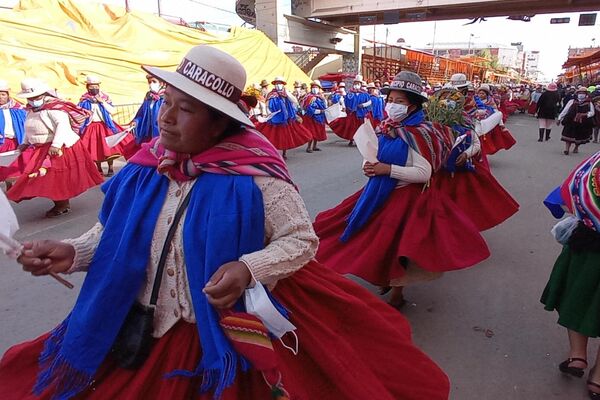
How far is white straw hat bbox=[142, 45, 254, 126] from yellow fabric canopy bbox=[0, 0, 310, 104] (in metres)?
13.8

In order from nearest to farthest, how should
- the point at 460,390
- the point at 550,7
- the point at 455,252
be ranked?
the point at 460,390, the point at 455,252, the point at 550,7

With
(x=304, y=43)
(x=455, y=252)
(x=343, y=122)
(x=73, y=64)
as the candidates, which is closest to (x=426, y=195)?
(x=455, y=252)

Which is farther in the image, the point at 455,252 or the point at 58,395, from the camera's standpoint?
the point at 455,252

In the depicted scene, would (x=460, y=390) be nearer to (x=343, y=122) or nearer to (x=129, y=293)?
(x=129, y=293)

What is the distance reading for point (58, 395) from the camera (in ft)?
5.08

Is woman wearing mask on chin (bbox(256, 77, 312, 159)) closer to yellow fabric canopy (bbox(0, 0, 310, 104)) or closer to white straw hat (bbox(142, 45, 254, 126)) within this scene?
yellow fabric canopy (bbox(0, 0, 310, 104))

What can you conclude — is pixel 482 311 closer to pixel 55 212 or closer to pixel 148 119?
pixel 55 212

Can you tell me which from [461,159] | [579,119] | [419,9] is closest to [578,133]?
[579,119]

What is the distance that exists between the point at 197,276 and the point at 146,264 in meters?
0.20

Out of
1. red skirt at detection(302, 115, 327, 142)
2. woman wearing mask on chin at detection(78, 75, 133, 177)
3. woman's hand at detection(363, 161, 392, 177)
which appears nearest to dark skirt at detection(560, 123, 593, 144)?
red skirt at detection(302, 115, 327, 142)

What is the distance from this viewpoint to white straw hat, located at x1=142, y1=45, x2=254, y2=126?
1.49 metres

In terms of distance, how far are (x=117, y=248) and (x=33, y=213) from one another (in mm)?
5801

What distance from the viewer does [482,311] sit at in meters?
3.83

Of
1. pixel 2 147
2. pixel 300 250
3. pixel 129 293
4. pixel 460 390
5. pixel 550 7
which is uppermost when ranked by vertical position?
pixel 550 7
